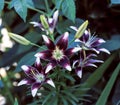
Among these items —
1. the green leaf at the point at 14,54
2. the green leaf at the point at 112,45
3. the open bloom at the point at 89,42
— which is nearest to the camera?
the open bloom at the point at 89,42

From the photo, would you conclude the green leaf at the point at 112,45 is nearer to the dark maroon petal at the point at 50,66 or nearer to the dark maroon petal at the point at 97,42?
the dark maroon petal at the point at 97,42

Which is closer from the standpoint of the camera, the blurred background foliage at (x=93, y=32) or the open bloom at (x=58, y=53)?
the open bloom at (x=58, y=53)

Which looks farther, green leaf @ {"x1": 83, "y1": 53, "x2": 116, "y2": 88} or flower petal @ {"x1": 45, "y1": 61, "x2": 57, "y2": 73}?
green leaf @ {"x1": 83, "y1": 53, "x2": 116, "y2": 88}

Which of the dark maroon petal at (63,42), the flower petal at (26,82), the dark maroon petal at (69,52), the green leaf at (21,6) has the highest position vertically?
the green leaf at (21,6)

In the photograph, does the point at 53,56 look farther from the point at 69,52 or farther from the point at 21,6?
the point at 21,6

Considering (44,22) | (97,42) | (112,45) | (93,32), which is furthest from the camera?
(93,32)

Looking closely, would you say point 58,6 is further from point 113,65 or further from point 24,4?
point 113,65

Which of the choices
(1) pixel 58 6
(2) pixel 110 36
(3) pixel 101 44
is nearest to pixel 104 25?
(2) pixel 110 36

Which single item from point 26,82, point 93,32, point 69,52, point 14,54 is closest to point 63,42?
point 69,52

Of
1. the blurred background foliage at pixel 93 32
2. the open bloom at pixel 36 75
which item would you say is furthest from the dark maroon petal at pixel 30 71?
the blurred background foliage at pixel 93 32

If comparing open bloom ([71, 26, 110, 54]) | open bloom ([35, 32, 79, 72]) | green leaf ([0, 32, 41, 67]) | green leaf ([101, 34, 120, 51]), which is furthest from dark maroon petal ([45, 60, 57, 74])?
green leaf ([0, 32, 41, 67])

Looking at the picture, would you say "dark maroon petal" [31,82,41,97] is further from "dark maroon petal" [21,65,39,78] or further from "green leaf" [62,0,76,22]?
"green leaf" [62,0,76,22]
